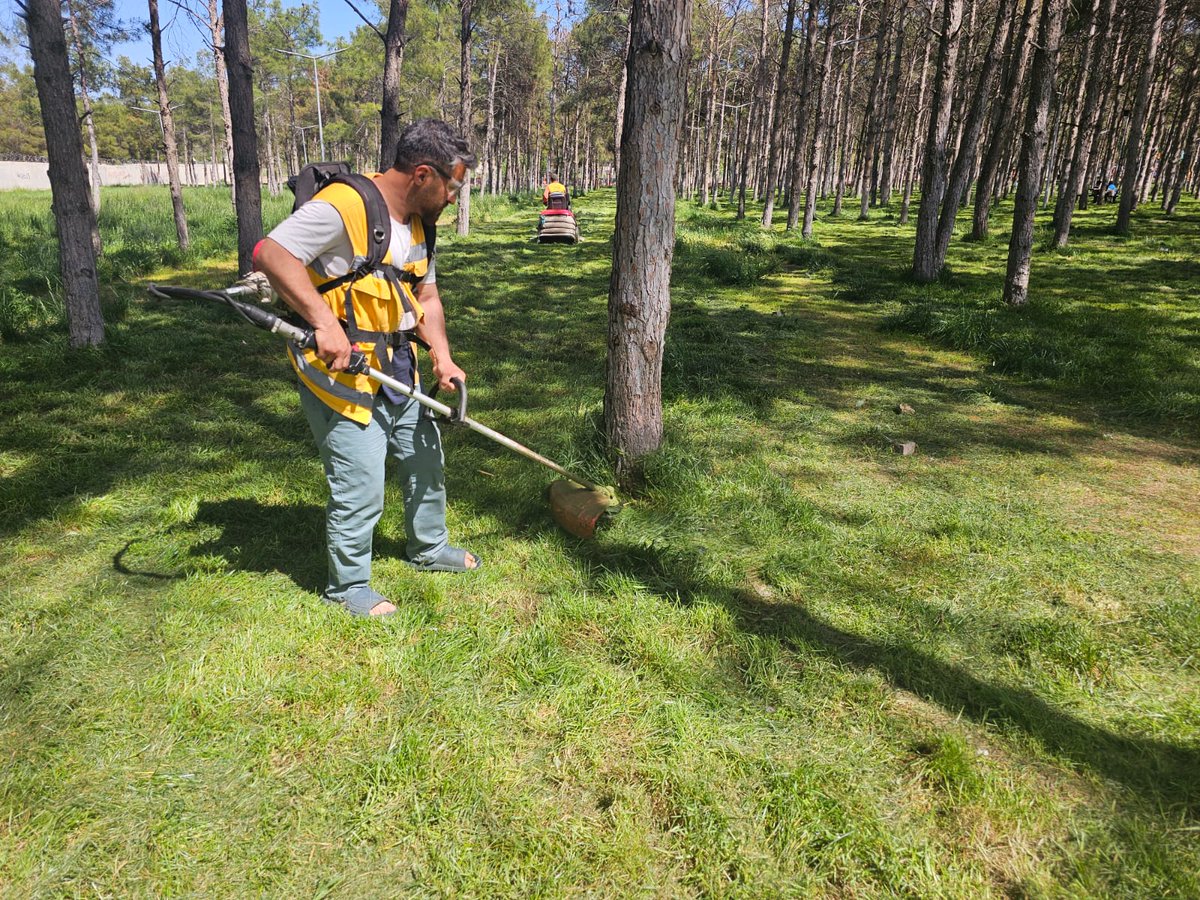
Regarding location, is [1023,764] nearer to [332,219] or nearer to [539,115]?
[332,219]

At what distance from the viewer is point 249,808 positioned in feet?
7.43

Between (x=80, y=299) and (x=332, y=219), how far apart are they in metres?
6.52

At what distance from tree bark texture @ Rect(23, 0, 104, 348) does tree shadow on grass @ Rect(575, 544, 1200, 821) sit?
6908 millimetres

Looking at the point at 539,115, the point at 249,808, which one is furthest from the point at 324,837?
the point at 539,115

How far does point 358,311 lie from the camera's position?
2953 millimetres

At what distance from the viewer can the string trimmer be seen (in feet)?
8.90

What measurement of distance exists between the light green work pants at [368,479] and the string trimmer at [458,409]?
0.18 metres

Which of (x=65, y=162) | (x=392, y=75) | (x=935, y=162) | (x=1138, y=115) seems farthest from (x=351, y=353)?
(x=1138, y=115)

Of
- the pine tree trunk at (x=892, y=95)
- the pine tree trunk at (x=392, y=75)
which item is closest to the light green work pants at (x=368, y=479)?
the pine tree trunk at (x=392, y=75)

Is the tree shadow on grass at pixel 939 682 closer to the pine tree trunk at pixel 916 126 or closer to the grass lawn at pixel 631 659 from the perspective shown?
the grass lawn at pixel 631 659

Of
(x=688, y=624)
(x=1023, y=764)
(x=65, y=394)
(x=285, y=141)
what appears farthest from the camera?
Answer: (x=285, y=141)

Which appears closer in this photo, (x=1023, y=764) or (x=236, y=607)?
(x=1023, y=764)

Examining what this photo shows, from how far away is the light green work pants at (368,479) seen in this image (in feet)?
9.91

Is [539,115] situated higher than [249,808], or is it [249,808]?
[539,115]
